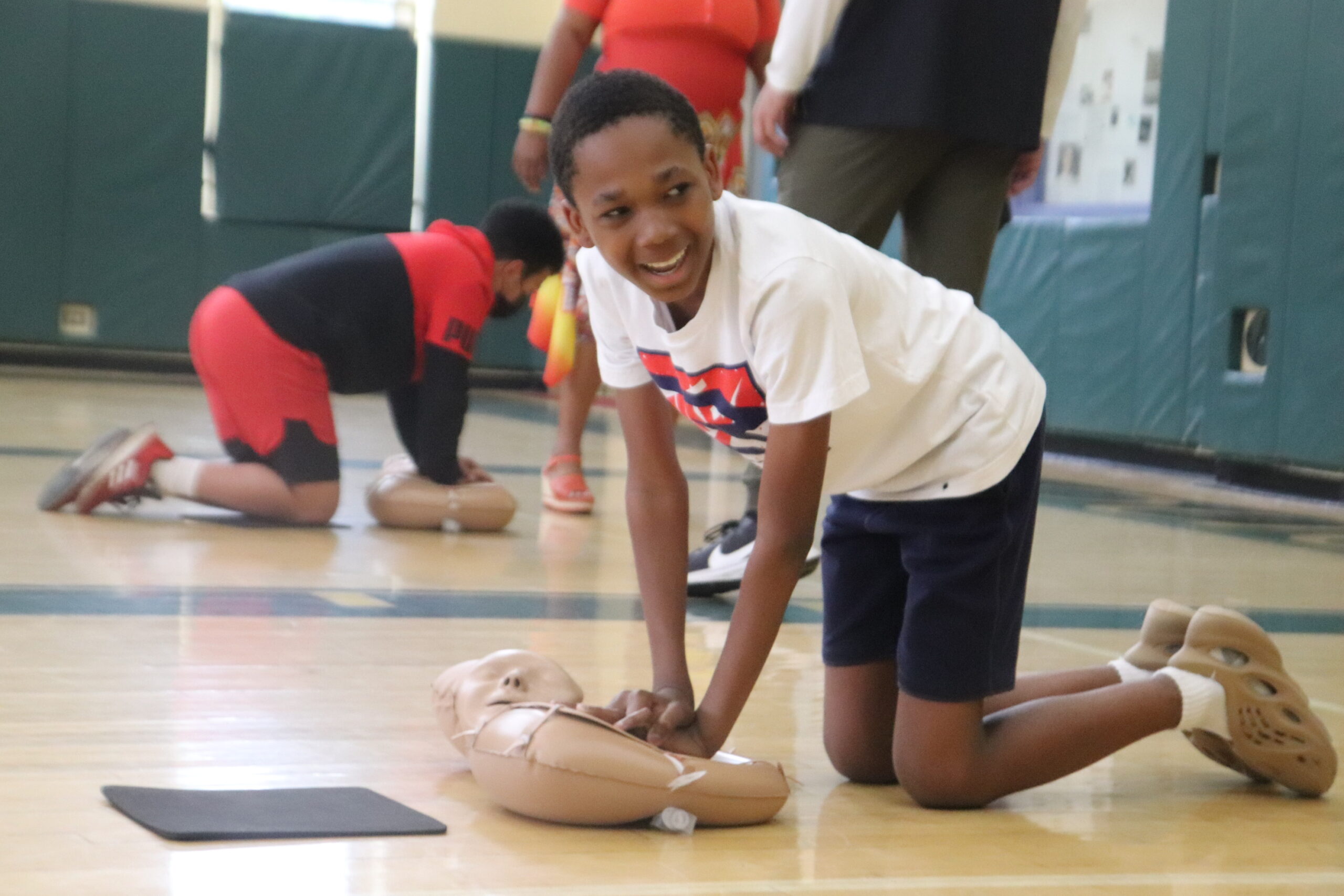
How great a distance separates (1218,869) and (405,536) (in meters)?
2.28

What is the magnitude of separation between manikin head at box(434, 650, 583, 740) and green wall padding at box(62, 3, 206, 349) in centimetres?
707

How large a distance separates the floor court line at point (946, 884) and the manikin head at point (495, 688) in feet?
1.01

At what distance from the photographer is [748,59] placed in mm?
3721

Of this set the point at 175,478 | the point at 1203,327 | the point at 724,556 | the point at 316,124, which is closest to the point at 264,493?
the point at 175,478

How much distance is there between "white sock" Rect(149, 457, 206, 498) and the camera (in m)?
3.47

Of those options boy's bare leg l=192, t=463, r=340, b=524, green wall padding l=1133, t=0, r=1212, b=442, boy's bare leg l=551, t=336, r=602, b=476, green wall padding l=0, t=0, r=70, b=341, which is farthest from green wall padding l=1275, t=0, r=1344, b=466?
green wall padding l=0, t=0, r=70, b=341

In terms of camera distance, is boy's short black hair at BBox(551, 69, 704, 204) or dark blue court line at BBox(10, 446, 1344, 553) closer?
boy's short black hair at BBox(551, 69, 704, 204)

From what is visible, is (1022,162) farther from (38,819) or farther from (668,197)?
(38,819)

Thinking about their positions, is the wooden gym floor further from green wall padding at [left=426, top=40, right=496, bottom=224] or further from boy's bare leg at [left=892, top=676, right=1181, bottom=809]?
green wall padding at [left=426, top=40, right=496, bottom=224]

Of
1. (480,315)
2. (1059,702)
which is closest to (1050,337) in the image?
→ (480,315)

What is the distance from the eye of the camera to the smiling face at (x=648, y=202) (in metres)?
1.44

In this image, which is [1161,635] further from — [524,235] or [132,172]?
[132,172]

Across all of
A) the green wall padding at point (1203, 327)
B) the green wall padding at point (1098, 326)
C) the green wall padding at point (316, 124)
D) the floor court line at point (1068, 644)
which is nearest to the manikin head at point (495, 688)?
the floor court line at point (1068, 644)

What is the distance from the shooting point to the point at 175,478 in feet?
11.4
